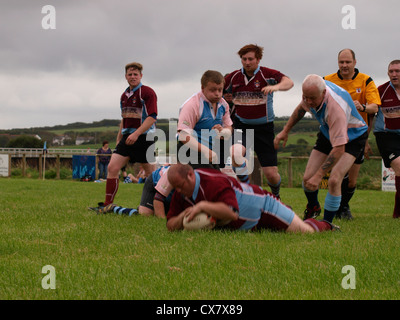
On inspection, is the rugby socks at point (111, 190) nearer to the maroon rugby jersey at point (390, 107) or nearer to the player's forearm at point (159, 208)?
the player's forearm at point (159, 208)

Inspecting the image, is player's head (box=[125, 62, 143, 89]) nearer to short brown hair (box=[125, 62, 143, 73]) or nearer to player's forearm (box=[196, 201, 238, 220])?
short brown hair (box=[125, 62, 143, 73])

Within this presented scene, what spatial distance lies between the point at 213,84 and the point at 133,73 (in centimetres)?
254

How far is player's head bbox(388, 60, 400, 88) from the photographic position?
903 cm

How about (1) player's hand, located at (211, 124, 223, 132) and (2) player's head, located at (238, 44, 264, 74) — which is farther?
(2) player's head, located at (238, 44, 264, 74)

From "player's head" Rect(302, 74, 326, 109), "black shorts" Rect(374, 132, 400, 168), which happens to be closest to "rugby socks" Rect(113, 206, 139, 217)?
"player's head" Rect(302, 74, 326, 109)

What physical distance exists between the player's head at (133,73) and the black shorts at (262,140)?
6.65 ft

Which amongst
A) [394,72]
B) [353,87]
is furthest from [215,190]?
[394,72]

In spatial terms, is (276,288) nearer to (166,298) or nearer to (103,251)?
(166,298)

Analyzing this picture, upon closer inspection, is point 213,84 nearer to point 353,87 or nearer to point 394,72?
A: point 353,87

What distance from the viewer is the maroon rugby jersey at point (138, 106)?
9445 millimetres

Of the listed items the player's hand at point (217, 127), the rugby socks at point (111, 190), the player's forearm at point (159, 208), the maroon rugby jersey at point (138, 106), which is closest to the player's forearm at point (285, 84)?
the player's hand at point (217, 127)

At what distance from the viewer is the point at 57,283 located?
3.92 metres

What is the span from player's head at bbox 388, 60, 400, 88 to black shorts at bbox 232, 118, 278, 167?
7.55 ft
